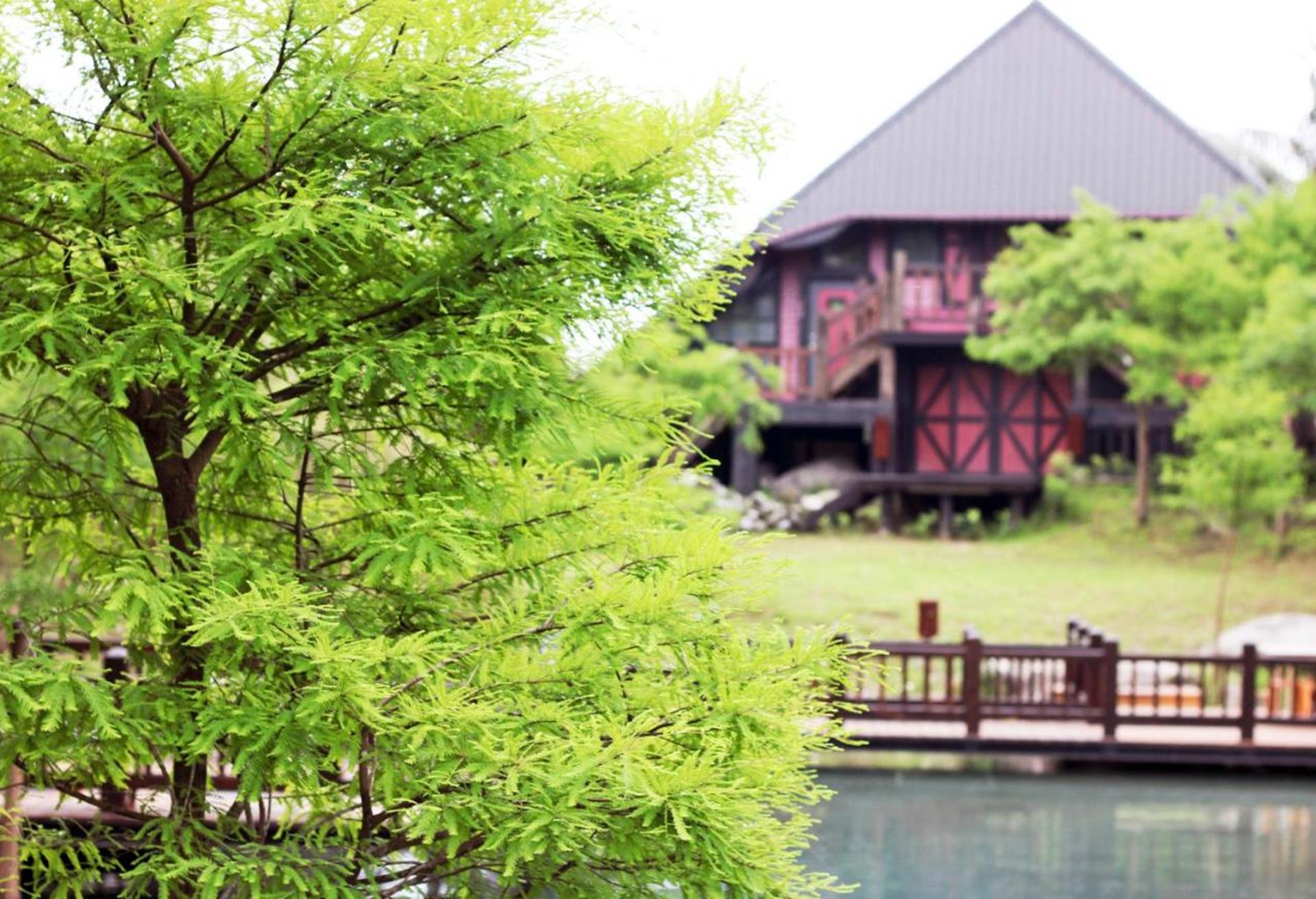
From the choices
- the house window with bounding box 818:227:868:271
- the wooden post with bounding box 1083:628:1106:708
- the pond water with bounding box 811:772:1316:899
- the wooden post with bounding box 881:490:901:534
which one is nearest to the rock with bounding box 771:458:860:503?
the wooden post with bounding box 881:490:901:534

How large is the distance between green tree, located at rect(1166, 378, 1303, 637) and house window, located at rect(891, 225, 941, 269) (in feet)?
32.0

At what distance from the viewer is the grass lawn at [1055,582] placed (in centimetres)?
2069

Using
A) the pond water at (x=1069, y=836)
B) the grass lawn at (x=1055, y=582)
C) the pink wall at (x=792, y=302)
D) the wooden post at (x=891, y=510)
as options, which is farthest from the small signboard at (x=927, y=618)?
the pink wall at (x=792, y=302)

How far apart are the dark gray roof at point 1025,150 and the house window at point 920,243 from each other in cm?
51

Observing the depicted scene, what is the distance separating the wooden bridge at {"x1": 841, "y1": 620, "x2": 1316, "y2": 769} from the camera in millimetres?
15219

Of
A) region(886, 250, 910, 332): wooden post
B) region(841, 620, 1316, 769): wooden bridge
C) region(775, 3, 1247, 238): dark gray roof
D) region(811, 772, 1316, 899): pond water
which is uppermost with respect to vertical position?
region(775, 3, 1247, 238): dark gray roof

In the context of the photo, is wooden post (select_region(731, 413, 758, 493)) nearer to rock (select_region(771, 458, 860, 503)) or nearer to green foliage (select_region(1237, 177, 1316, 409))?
rock (select_region(771, 458, 860, 503))

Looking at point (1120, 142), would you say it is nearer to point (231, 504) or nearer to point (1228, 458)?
point (1228, 458)

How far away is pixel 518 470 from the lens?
19.5 feet

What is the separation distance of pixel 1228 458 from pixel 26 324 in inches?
695

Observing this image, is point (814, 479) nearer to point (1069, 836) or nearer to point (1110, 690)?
point (1110, 690)

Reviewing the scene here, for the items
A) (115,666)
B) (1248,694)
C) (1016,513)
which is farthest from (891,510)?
(115,666)

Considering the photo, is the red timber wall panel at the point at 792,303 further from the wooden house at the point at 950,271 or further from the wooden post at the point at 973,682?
the wooden post at the point at 973,682

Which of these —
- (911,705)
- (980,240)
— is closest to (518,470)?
(911,705)
